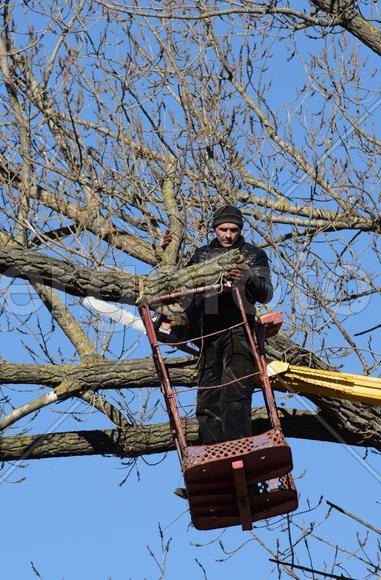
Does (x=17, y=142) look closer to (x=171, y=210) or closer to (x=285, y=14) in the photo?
(x=171, y=210)

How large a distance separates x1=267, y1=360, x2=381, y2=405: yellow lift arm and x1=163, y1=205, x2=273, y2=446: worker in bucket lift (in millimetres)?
368

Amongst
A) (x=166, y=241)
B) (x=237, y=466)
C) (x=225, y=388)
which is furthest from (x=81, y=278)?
(x=237, y=466)

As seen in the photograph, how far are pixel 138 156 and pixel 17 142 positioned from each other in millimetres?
1453

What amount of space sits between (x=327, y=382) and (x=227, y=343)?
98 cm

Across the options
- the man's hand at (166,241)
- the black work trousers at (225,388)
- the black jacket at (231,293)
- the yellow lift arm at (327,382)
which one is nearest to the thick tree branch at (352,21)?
the man's hand at (166,241)

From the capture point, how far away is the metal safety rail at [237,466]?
6023 mm

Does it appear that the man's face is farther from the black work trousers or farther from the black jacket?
the black work trousers

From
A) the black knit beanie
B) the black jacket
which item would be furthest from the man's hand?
the black knit beanie

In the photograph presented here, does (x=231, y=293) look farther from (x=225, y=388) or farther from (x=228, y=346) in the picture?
(x=225, y=388)

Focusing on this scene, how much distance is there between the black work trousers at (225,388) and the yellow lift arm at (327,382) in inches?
20.4

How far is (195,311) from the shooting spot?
6.87m

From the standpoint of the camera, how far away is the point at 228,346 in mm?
6734

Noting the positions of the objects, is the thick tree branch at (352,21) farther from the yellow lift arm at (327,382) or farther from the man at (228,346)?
the yellow lift arm at (327,382)

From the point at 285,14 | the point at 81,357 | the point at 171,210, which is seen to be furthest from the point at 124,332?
the point at 285,14
